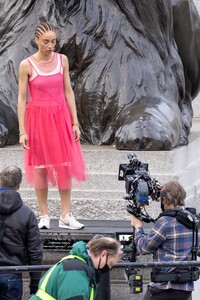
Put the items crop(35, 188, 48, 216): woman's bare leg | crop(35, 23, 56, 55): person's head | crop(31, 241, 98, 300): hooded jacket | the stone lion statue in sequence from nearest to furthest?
1. crop(31, 241, 98, 300): hooded jacket
2. crop(35, 23, 56, 55): person's head
3. crop(35, 188, 48, 216): woman's bare leg
4. the stone lion statue

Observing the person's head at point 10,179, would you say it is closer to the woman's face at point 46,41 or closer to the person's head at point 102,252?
the woman's face at point 46,41

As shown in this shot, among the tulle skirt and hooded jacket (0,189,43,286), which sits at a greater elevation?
the tulle skirt

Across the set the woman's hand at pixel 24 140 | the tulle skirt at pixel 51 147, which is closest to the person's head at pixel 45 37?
the tulle skirt at pixel 51 147

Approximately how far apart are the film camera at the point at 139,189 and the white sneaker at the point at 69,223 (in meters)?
0.76

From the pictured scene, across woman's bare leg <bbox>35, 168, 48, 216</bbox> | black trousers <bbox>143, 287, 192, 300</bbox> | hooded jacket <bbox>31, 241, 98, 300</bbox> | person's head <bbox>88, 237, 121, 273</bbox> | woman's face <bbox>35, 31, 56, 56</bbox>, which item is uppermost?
woman's face <bbox>35, 31, 56, 56</bbox>

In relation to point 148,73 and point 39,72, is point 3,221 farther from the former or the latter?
point 148,73

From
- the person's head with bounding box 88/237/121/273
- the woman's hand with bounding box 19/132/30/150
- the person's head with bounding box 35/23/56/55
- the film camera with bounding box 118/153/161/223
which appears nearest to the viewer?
→ the person's head with bounding box 88/237/121/273

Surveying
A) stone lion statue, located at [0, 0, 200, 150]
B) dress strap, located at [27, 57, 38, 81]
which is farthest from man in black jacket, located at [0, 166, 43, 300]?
stone lion statue, located at [0, 0, 200, 150]

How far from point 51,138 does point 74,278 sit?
8.25 feet

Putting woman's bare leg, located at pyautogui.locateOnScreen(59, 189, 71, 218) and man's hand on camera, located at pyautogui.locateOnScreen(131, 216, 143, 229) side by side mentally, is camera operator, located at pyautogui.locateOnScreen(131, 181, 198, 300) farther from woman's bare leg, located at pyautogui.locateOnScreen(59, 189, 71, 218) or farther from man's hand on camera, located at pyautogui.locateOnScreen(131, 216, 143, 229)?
woman's bare leg, located at pyautogui.locateOnScreen(59, 189, 71, 218)

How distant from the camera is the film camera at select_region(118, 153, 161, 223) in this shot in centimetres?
612

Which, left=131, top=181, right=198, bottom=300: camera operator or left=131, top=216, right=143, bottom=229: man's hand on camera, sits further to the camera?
left=131, top=216, right=143, bottom=229: man's hand on camera

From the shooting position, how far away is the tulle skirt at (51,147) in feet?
23.5

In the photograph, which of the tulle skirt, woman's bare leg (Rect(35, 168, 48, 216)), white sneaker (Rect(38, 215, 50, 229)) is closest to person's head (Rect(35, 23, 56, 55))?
the tulle skirt
